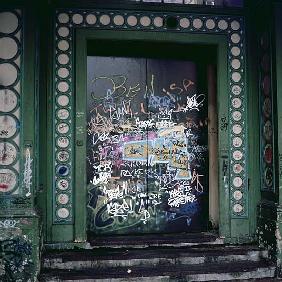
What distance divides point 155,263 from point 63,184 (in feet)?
5.38

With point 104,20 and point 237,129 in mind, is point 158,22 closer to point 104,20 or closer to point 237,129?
point 104,20

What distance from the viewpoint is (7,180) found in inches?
226

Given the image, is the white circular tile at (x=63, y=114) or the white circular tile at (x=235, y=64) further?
the white circular tile at (x=235, y=64)

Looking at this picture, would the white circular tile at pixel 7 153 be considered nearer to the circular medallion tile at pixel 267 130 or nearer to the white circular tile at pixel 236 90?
the white circular tile at pixel 236 90

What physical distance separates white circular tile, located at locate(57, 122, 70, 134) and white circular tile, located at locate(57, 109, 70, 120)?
0.08 metres

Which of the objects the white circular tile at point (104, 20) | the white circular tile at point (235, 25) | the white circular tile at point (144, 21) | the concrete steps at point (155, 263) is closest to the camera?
the concrete steps at point (155, 263)

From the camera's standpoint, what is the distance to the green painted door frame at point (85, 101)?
6.45 meters

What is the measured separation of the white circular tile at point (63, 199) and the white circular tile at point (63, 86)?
1447mm

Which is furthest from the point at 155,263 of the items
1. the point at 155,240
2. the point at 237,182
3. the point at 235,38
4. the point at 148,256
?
the point at 235,38

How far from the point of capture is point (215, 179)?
23.3 ft

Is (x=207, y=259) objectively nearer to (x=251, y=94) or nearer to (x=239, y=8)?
(x=251, y=94)

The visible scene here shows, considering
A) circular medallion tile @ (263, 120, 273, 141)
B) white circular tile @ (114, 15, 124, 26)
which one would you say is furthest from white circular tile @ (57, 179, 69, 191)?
circular medallion tile @ (263, 120, 273, 141)

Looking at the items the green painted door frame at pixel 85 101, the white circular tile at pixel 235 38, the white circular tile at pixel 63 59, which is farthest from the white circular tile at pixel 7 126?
the white circular tile at pixel 235 38

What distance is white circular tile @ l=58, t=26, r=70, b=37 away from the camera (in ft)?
21.5
